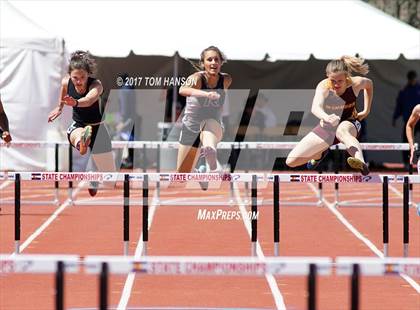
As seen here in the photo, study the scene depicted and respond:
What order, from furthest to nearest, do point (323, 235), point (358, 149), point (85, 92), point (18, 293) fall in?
point (323, 235), point (85, 92), point (358, 149), point (18, 293)

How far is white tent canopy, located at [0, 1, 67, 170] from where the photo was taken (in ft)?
75.9

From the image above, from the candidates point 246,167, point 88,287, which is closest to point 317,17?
point 246,167

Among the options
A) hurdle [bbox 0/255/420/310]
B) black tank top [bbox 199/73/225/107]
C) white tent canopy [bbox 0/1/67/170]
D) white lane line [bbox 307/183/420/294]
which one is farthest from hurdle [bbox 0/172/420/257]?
white tent canopy [bbox 0/1/67/170]

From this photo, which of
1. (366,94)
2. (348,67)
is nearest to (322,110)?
(348,67)

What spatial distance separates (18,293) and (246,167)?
46.8 ft

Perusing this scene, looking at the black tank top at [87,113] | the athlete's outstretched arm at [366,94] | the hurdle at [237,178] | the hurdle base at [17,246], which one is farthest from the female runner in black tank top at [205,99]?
the hurdle base at [17,246]

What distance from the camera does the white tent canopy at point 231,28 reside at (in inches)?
928

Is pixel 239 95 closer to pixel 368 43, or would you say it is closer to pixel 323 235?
pixel 368 43

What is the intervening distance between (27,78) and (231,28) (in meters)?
4.26

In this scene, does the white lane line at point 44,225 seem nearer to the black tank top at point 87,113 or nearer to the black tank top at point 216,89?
the black tank top at point 87,113

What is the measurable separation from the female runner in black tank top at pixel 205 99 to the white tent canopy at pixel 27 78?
38.0 ft

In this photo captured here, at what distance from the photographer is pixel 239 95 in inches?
1058

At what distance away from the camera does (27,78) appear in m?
23.6

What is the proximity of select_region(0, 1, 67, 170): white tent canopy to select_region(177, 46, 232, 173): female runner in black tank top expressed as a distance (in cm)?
1159
